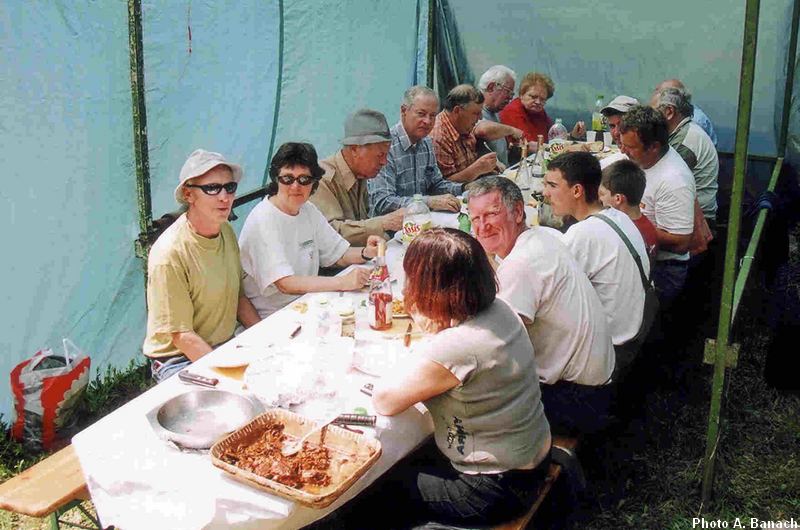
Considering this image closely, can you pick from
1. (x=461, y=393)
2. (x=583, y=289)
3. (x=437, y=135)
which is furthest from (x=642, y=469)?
(x=437, y=135)

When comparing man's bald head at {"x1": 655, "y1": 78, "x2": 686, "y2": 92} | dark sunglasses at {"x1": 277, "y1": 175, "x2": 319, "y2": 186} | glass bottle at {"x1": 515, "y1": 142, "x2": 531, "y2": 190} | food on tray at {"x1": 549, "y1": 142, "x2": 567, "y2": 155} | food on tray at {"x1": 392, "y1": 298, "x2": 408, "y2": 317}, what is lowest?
food on tray at {"x1": 392, "y1": 298, "x2": 408, "y2": 317}

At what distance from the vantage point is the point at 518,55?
7742mm

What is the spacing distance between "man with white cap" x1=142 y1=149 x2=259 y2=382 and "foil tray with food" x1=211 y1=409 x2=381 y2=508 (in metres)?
1.04

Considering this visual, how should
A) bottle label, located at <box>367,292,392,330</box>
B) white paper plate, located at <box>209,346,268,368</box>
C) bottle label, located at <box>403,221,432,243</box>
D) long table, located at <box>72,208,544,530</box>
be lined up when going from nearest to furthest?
long table, located at <box>72,208,544,530</box> < white paper plate, located at <box>209,346,268,368</box> < bottle label, located at <box>367,292,392,330</box> < bottle label, located at <box>403,221,432,243</box>

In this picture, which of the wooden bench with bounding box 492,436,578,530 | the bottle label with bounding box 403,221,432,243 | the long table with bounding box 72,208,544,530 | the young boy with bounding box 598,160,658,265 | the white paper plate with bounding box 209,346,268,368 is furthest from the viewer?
the bottle label with bounding box 403,221,432,243

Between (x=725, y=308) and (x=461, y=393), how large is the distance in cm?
155

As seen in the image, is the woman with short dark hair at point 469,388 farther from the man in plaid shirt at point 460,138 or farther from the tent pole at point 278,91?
the man in plaid shirt at point 460,138

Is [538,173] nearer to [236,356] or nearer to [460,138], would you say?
[460,138]

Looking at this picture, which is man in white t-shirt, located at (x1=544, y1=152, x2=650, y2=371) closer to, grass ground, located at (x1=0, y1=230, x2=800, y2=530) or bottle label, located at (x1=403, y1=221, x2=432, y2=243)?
grass ground, located at (x1=0, y1=230, x2=800, y2=530)

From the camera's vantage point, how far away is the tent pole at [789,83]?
6.60 m

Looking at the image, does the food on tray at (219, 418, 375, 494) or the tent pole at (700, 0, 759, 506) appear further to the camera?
the tent pole at (700, 0, 759, 506)

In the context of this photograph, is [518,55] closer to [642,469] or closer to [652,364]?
[652,364]

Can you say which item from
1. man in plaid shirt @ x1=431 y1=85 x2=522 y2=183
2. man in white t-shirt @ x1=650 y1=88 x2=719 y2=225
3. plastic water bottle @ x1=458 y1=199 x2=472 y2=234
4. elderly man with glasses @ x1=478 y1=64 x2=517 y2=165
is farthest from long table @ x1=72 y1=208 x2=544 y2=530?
elderly man with glasses @ x1=478 y1=64 x2=517 y2=165

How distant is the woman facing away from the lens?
8.31 feet
